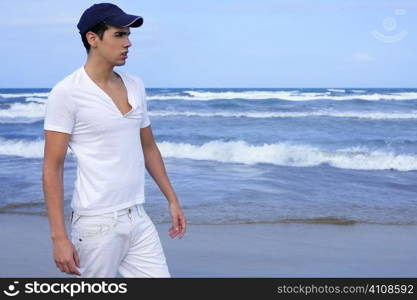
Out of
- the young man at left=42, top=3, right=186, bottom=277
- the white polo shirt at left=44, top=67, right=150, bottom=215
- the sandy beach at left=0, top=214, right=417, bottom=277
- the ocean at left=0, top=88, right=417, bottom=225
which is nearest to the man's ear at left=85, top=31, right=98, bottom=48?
the young man at left=42, top=3, right=186, bottom=277

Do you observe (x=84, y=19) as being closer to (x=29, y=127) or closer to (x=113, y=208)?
(x=113, y=208)

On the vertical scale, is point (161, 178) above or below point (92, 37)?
below

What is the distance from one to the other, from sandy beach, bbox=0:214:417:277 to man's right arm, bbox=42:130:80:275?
9.56 ft

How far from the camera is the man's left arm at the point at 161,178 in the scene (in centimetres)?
288

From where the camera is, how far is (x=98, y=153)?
8.27 ft

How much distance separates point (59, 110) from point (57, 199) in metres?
0.34

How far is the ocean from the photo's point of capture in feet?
26.0

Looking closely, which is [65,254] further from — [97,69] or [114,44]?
[114,44]

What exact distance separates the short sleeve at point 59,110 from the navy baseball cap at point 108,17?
1.00ft

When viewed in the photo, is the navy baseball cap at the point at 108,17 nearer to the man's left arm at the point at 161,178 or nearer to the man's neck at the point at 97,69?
the man's neck at the point at 97,69

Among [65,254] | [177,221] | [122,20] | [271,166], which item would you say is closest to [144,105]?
[122,20]

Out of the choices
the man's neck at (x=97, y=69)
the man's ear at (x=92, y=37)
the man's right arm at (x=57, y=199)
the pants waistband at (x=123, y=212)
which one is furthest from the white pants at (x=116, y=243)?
the man's ear at (x=92, y=37)

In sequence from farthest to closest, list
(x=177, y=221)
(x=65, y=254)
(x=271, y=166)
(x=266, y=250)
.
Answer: (x=271, y=166), (x=266, y=250), (x=177, y=221), (x=65, y=254)

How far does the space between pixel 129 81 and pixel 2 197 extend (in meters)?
6.61
